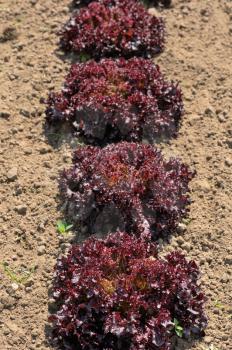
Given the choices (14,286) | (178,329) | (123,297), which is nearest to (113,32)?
(14,286)

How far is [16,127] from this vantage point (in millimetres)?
7227

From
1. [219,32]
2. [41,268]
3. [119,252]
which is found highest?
[219,32]

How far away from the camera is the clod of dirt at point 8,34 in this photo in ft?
26.8

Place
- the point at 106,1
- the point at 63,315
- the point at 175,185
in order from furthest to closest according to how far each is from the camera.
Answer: the point at 106,1
the point at 175,185
the point at 63,315

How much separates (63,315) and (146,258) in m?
0.84

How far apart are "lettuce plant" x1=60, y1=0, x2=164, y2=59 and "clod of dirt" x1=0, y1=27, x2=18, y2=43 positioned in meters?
0.56

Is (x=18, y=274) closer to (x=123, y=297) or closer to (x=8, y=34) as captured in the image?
(x=123, y=297)

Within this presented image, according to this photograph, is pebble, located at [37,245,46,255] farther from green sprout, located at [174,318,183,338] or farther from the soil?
green sprout, located at [174,318,183,338]

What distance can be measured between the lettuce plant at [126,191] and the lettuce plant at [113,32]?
1.67 meters

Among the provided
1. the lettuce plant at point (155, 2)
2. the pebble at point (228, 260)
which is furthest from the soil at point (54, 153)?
the lettuce plant at point (155, 2)

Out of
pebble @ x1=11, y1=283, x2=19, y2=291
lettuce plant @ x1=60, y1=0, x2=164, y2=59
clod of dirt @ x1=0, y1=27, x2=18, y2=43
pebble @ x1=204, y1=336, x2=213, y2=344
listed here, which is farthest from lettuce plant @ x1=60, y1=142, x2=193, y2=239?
clod of dirt @ x1=0, y1=27, x2=18, y2=43

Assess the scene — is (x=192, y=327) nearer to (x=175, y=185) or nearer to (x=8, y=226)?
(x=175, y=185)

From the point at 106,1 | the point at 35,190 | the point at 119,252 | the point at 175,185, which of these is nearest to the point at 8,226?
the point at 35,190

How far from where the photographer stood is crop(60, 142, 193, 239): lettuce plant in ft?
20.4
